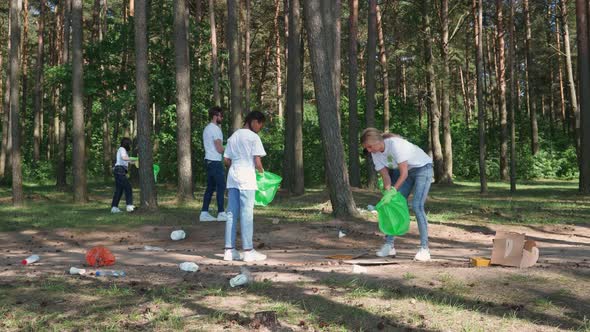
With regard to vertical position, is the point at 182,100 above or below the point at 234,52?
below

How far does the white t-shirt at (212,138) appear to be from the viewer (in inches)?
438

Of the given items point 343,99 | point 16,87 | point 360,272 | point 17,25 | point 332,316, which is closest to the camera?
point 332,316

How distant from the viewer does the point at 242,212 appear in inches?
310

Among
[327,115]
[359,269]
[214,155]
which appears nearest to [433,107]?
[327,115]

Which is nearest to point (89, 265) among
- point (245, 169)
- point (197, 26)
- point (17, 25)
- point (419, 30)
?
point (245, 169)

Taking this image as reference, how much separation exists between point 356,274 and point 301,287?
0.88 meters

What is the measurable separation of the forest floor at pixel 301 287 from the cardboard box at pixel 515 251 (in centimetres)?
21

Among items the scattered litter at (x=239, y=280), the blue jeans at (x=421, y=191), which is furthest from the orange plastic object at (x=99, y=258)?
the blue jeans at (x=421, y=191)

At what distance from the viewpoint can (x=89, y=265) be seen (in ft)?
25.5

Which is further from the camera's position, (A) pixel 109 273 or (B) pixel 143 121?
(B) pixel 143 121

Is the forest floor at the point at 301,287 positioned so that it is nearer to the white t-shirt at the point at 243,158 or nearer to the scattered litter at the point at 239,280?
the scattered litter at the point at 239,280

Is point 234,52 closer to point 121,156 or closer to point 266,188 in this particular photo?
point 121,156

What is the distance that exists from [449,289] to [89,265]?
180 inches

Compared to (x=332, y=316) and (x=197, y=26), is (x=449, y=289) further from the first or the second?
(x=197, y=26)
